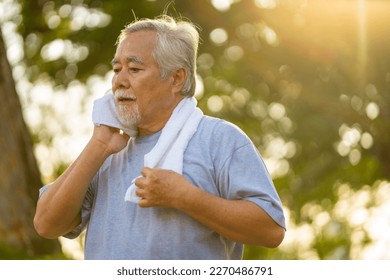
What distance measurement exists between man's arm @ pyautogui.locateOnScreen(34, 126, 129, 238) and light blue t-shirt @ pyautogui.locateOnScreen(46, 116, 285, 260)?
8cm

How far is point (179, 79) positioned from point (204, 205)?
496mm

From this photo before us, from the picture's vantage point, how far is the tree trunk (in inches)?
201

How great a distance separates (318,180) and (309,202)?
193mm

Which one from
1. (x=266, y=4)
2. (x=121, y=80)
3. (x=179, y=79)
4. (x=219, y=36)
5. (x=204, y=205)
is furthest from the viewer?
(x=219, y=36)

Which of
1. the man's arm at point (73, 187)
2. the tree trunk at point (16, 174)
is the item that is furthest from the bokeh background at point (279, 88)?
the man's arm at point (73, 187)

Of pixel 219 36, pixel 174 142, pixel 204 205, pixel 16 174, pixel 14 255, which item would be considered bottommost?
pixel 14 255

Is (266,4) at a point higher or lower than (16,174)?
higher

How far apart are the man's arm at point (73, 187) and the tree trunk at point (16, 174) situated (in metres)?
2.34

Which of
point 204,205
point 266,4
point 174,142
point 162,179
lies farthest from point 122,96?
point 266,4

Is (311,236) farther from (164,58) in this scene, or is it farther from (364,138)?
(164,58)

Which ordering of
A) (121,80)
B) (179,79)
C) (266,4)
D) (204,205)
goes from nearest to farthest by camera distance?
(204,205), (121,80), (179,79), (266,4)

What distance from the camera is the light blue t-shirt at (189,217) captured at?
8.66 ft

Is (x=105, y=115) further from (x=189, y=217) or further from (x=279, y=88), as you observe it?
(x=279, y=88)

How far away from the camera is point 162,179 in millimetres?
2570
